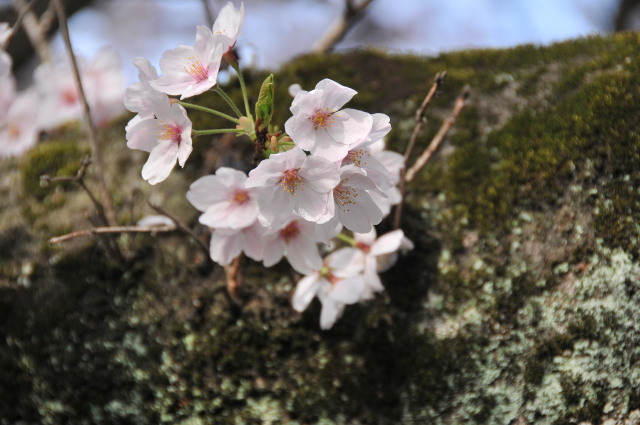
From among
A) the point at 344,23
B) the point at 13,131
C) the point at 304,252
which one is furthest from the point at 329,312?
the point at 344,23

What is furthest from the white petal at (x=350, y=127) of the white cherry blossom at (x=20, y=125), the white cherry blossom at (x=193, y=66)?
the white cherry blossom at (x=20, y=125)

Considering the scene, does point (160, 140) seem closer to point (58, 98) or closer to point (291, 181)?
point (291, 181)

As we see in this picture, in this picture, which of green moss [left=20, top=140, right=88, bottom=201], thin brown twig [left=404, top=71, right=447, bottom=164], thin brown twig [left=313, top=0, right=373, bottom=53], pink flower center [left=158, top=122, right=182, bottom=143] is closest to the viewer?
pink flower center [left=158, top=122, right=182, bottom=143]

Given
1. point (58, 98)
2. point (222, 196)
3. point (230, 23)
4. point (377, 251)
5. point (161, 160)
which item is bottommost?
point (58, 98)

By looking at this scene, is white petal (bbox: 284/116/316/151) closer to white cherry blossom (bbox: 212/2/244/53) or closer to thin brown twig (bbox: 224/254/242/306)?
white cherry blossom (bbox: 212/2/244/53)

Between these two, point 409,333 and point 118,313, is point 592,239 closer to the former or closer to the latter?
point 409,333

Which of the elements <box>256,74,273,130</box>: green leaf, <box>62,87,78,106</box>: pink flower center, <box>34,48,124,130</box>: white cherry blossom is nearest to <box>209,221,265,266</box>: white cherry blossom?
<box>256,74,273,130</box>: green leaf

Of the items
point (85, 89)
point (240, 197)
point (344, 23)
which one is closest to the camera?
point (240, 197)
